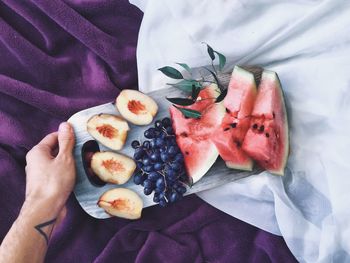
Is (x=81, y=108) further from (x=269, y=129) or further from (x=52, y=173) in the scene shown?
(x=269, y=129)

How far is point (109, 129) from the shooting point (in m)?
1.16

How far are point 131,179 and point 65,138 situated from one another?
8.2 inches

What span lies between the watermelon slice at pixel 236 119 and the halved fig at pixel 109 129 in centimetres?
25

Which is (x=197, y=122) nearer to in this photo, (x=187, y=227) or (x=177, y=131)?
(x=177, y=131)

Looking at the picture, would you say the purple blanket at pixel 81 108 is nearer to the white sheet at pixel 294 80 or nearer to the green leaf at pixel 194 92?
the white sheet at pixel 294 80

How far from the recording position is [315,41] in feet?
3.63

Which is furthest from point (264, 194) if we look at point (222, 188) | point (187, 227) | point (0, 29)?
point (0, 29)

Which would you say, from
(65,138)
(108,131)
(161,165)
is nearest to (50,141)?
(65,138)

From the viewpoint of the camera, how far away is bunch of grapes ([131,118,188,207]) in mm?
1109

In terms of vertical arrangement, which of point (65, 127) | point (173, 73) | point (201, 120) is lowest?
point (65, 127)

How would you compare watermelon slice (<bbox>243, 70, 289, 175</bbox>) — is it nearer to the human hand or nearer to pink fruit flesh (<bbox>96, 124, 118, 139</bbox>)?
pink fruit flesh (<bbox>96, 124, 118, 139</bbox>)

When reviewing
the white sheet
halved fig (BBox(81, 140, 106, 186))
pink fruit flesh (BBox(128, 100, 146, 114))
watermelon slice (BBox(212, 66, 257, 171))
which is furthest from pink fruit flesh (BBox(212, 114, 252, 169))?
halved fig (BBox(81, 140, 106, 186))

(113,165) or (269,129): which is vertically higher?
(269,129)

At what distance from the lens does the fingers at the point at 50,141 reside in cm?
120
